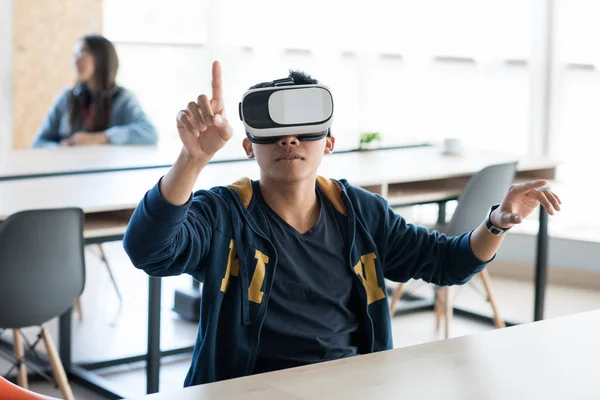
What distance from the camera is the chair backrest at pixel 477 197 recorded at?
361 centimetres

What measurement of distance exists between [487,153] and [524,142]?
0.86 m

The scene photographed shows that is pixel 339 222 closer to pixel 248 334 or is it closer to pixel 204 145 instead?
pixel 248 334

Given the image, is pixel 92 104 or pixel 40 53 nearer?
pixel 92 104

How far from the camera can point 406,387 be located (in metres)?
1.54

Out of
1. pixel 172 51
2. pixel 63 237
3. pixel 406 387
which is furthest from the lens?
pixel 172 51

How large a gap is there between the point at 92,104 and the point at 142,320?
3.92ft

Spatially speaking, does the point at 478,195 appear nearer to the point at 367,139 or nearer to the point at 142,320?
the point at 367,139

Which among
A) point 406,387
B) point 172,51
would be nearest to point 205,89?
point 172,51

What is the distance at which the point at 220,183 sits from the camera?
11.4ft

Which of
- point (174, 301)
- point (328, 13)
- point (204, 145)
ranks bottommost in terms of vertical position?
point (174, 301)

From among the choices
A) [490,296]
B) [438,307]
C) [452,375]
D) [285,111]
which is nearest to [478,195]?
[490,296]

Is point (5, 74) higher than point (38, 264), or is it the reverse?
point (5, 74)

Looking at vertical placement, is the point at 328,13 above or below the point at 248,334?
above

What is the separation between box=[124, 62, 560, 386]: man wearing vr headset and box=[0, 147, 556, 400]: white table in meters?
1.18
